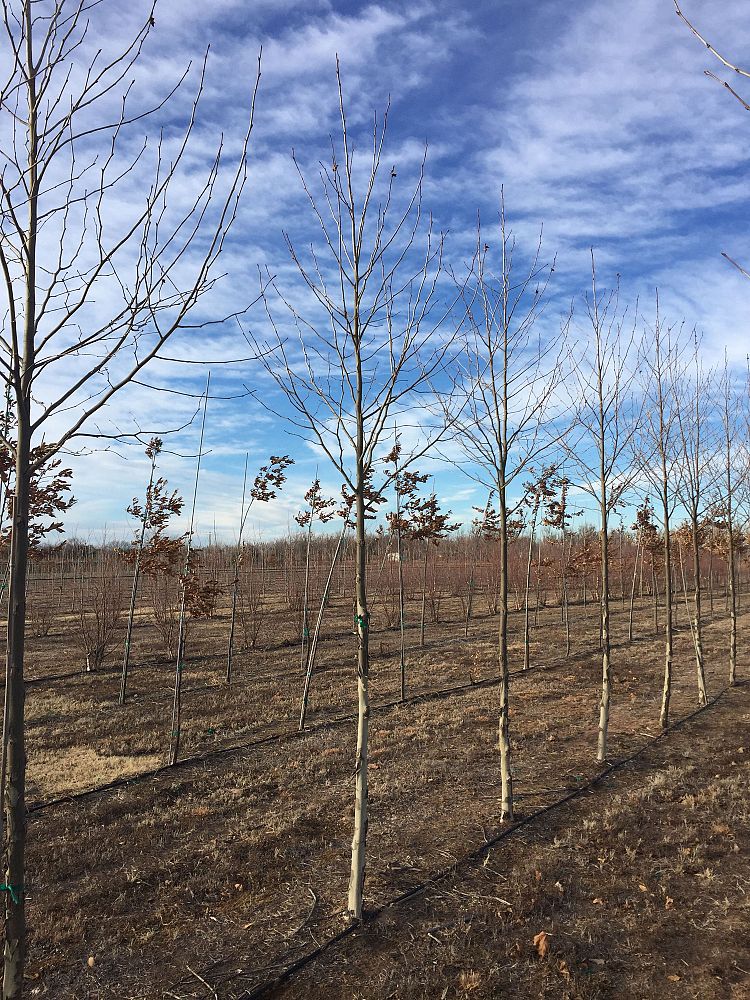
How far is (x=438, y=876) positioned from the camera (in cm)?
421

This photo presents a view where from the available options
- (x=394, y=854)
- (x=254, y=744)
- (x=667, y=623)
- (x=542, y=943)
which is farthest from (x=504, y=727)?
(x=254, y=744)

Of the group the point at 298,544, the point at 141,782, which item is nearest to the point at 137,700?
the point at 141,782

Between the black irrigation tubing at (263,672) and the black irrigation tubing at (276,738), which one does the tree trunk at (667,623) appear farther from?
the black irrigation tubing at (263,672)

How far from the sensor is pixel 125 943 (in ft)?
11.8

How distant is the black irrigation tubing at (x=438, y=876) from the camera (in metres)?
3.20

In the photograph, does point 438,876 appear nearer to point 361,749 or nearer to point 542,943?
point 542,943

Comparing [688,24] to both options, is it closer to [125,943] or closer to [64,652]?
[125,943]

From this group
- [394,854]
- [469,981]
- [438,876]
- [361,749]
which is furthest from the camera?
[394,854]

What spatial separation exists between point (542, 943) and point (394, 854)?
1.47m

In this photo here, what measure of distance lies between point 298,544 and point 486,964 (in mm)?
39230

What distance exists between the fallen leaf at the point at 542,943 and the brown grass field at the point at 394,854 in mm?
11

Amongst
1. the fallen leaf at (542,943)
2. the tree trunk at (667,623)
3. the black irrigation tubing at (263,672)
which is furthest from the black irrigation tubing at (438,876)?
the black irrigation tubing at (263,672)

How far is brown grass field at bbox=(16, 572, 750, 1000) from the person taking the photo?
3.29m

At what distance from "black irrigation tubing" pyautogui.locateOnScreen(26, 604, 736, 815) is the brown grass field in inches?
2.1
